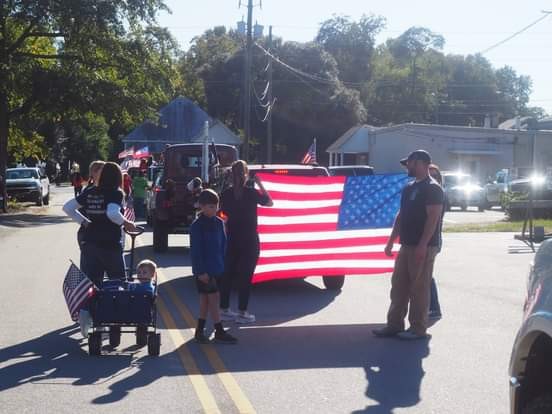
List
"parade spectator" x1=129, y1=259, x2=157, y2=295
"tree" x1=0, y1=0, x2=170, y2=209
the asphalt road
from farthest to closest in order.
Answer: "tree" x1=0, y1=0, x2=170, y2=209 < "parade spectator" x1=129, y1=259, x2=157, y2=295 < the asphalt road

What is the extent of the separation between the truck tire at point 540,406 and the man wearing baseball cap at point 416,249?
5290 millimetres

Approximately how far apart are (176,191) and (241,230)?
9.18 metres

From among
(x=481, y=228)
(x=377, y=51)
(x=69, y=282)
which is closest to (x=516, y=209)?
(x=481, y=228)

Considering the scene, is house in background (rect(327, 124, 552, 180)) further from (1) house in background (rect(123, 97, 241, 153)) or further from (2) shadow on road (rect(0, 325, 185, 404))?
(2) shadow on road (rect(0, 325, 185, 404))

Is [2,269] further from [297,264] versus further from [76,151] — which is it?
[76,151]

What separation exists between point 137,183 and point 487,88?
300 ft

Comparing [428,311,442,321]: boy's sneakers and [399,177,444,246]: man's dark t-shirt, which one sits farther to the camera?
[428,311,442,321]: boy's sneakers

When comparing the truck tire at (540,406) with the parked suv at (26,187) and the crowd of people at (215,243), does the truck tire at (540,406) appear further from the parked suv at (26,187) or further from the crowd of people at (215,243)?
the parked suv at (26,187)

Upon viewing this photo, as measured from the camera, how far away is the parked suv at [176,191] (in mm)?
19266

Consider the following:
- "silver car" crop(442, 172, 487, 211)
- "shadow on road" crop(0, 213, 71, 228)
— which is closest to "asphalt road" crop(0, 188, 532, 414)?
"shadow on road" crop(0, 213, 71, 228)

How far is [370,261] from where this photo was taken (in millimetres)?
12625

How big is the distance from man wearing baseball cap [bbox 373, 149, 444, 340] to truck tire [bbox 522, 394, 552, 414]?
529 cm

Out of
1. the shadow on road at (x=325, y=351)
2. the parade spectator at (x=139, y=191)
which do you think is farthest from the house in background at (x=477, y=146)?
the shadow on road at (x=325, y=351)

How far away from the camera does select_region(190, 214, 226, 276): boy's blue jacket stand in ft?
30.9
